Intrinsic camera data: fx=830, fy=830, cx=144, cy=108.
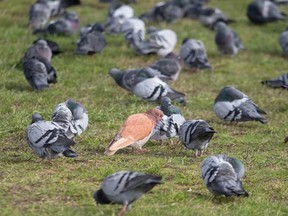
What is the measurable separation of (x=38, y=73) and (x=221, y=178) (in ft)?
16.1

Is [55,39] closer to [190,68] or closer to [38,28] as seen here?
[38,28]

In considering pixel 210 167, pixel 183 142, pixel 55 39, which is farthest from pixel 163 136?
pixel 55 39

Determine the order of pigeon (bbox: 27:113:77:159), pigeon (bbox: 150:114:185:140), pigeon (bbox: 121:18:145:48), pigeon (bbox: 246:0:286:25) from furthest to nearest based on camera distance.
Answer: pigeon (bbox: 246:0:286:25) → pigeon (bbox: 121:18:145:48) → pigeon (bbox: 150:114:185:140) → pigeon (bbox: 27:113:77:159)

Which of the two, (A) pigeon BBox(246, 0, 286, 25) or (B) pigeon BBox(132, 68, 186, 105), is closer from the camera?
(B) pigeon BBox(132, 68, 186, 105)

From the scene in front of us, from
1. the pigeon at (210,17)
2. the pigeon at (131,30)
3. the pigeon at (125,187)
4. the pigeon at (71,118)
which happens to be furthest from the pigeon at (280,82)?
the pigeon at (125,187)

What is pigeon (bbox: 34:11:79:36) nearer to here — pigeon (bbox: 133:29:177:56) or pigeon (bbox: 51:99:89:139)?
pigeon (bbox: 133:29:177:56)

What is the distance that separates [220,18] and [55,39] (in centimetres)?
403

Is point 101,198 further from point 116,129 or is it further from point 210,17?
point 210,17

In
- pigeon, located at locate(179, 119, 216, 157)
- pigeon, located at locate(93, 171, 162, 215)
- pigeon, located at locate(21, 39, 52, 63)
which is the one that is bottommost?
pigeon, located at locate(21, 39, 52, 63)

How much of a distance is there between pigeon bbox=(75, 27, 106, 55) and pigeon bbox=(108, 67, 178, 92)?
1.68m

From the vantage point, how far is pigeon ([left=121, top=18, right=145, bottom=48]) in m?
14.3

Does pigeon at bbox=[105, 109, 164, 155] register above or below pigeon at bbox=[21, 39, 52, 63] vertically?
above

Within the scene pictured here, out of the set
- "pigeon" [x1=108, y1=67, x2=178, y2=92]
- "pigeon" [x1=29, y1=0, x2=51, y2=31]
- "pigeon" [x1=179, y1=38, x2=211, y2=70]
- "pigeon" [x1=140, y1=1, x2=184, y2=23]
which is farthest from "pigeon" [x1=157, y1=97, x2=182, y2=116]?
"pigeon" [x1=140, y1=1, x2=184, y2=23]

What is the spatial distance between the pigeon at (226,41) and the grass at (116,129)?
0.17 m
